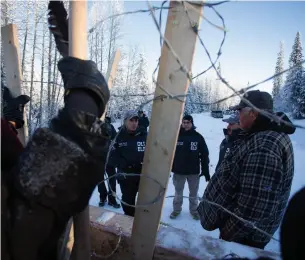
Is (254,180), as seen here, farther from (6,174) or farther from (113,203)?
(113,203)

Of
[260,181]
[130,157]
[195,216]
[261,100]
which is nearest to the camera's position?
[260,181]

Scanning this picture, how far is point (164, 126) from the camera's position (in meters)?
1.23

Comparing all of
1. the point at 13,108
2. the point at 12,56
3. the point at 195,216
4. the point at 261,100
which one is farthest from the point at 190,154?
the point at 12,56

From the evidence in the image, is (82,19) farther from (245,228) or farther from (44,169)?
(245,228)

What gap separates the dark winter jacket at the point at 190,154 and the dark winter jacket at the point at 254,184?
2650 millimetres

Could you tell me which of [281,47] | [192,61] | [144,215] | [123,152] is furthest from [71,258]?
[281,47]

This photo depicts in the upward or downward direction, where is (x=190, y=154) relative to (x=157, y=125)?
downward

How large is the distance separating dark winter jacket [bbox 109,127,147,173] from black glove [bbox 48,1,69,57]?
308 cm

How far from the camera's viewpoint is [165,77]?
117cm

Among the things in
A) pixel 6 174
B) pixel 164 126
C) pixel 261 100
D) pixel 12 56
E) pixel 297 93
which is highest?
pixel 297 93

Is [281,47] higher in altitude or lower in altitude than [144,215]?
higher

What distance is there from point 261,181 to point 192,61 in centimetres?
111

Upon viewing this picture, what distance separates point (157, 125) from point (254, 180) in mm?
972

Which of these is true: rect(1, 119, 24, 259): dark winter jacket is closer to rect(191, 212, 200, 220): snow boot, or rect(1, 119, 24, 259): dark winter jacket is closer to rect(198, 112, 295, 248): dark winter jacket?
rect(198, 112, 295, 248): dark winter jacket
